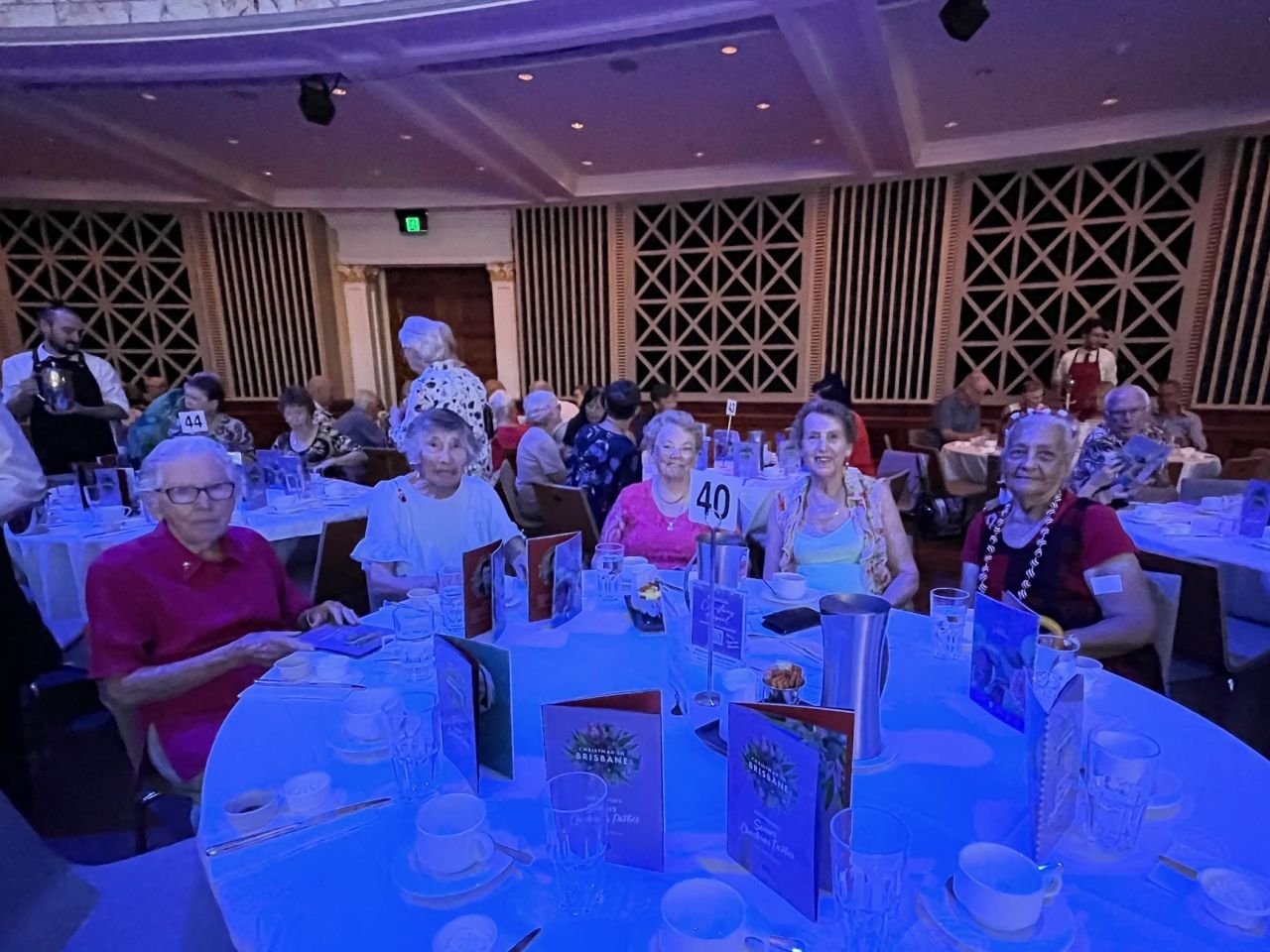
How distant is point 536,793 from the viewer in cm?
99

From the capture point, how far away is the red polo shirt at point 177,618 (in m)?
1.44

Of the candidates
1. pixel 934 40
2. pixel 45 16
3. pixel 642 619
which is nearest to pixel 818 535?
pixel 642 619

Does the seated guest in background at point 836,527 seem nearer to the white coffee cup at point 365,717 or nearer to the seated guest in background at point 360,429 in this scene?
the white coffee cup at point 365,717

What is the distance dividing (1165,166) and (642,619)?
765 cm

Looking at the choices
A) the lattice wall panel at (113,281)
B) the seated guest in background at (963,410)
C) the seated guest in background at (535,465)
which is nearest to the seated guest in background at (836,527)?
the seated guest in background at (535,465)

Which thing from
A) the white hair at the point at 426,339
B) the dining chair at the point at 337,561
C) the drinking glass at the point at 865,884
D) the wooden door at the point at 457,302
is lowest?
the dining chair at the point at 337,561

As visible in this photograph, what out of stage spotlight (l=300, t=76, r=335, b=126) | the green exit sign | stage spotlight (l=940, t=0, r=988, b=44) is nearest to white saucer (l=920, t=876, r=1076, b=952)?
stage spotlight (l=940, t=0, r=988, b=44)

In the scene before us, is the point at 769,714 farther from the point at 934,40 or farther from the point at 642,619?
the point at 934,40

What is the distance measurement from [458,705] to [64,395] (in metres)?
4.64

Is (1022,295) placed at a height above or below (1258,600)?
above

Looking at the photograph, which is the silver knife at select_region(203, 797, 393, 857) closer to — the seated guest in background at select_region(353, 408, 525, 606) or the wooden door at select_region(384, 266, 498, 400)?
the seated guest in background at select_region(353, 408, 525, 606)

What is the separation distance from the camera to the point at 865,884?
684 mm

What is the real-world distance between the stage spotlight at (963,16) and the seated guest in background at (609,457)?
2595 millimetres

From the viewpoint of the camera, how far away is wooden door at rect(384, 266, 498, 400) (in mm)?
9133
